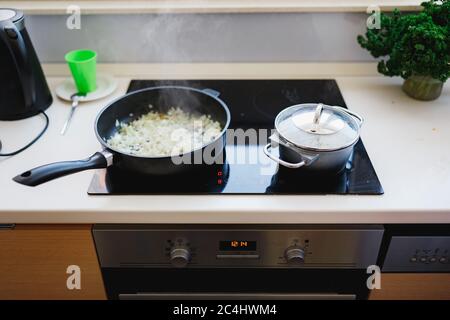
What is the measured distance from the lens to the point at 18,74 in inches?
41.8

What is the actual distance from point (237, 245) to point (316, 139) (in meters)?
0.29

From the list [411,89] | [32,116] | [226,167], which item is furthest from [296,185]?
[32,116]

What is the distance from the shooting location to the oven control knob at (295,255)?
93 centimetres

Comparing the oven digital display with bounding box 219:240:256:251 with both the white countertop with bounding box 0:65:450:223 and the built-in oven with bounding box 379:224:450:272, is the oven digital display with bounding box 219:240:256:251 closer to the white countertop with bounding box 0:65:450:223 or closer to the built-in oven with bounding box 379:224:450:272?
the white countertop with bounding box 0:65:450:223

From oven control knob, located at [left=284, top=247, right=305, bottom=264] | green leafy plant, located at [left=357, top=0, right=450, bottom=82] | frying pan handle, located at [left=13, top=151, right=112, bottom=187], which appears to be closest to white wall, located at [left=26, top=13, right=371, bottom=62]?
green leafy plant, located at [left=357, top=0, right=450, bottom=82]

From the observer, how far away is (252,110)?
1199 millimetres

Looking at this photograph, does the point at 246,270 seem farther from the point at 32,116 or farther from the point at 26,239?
the point at 32,116

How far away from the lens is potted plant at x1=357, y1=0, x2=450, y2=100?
3.51 ft

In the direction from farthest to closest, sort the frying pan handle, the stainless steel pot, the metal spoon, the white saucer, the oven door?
the white saucer → the metal spoon → the oven door → the stainless steel pot → the frying pan handle

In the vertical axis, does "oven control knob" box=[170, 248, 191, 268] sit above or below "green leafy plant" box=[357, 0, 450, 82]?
below

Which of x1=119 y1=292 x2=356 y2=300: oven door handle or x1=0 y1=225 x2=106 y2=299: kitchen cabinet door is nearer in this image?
x1=0 y1=225 x2=106 y2=299: kitchen cabinet door

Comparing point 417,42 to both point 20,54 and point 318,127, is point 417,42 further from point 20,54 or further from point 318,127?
point 20,54

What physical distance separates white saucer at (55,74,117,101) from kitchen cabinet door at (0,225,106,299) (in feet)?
1.47
